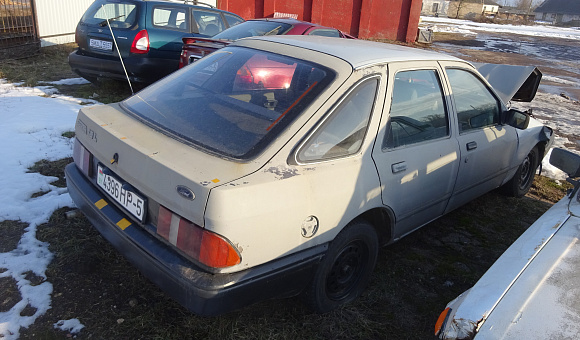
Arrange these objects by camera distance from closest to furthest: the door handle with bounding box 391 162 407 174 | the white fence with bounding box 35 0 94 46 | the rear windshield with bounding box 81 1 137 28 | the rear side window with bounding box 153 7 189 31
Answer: the door handle with bounding box 391 162 407 174, the rear windshield with bounding box 81 1 137 28, the rear side window with bounding box 153 7 189 31, the white fence with bounding box 35 0 94 46

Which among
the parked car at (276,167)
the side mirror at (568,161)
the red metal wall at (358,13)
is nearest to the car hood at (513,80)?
the parked car at (276,167)

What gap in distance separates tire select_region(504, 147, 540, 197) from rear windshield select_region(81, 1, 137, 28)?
18.8ft

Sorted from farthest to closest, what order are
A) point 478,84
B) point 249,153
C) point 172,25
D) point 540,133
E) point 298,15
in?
point 298,15
point 172,25
point 540,133
point 478,84
point 249,153

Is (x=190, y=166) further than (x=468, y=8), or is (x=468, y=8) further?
(x=468, y=8)

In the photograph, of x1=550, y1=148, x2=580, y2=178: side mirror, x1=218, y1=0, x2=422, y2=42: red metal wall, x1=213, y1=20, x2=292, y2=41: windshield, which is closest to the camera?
x1=550, y1=148, x2=580, y2=178: side mirror

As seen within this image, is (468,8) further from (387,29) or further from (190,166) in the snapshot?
(190,166)

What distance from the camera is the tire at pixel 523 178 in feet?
14.6

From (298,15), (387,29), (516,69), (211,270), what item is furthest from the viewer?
(387,29)

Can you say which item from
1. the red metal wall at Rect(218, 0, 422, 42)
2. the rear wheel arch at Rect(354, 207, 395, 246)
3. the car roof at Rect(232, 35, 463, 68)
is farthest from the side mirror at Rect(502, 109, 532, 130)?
the red metal wall at Rect(218, 0, 422, 42)

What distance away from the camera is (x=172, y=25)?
712 centimetres

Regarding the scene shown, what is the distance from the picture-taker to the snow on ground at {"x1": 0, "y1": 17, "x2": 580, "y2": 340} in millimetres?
2516

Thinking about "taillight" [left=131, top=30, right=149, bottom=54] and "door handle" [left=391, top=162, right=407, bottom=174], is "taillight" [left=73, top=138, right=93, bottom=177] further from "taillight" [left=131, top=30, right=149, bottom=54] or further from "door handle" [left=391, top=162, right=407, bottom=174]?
"taillight" [left=131, top=30, right=149, bottom=54]

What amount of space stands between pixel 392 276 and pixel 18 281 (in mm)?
2445

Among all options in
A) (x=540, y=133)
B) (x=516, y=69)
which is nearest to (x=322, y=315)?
(x=540, y=133)
